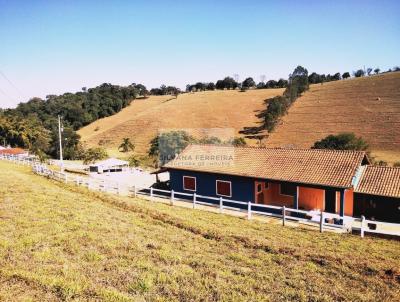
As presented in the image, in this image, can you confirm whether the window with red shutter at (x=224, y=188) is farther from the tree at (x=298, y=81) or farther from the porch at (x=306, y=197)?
the tree at (x=298, y=81)

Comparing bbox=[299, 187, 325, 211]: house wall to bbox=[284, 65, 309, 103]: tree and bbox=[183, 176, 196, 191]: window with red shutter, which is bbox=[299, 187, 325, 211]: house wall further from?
bbox=[284, 65, 309, 103]: tree

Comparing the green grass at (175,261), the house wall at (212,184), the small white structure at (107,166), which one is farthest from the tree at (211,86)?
the green grass at (175,261)

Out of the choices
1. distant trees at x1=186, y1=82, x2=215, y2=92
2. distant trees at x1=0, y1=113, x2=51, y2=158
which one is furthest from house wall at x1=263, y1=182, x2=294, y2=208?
distant trees at x1=186, y1=82, x2=215, y2=92

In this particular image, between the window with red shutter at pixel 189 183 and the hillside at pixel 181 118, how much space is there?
182 ft

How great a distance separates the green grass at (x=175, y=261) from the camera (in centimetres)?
711

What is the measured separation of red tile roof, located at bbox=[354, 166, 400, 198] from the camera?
1847 centimetres

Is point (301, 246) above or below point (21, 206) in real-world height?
below

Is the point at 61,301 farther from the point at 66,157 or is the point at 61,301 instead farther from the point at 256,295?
the point at 66,157

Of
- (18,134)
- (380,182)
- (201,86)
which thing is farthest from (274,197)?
(201,86)

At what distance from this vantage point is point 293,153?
2170 centimetres

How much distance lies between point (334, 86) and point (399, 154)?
175 ft

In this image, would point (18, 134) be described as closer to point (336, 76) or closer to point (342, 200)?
point (342, 200)

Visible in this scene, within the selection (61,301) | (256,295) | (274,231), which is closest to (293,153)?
(274,231)

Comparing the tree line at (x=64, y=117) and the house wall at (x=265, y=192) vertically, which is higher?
the tree line at (x=64, y=117)
